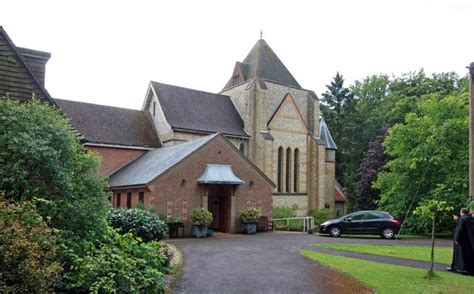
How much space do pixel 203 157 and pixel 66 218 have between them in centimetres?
1809

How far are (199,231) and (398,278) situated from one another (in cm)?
1464

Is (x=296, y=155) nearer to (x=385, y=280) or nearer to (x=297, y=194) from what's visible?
(x=297, y=194)

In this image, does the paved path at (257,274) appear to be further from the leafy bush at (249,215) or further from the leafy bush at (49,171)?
the leafy bush at (249,215)

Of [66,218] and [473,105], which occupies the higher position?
[473,105]

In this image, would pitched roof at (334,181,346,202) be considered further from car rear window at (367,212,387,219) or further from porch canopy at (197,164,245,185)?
porch canopy at (197,164,245,185)

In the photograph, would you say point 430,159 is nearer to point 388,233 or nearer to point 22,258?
point 388,233

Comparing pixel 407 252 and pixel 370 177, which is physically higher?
pixel 370 177

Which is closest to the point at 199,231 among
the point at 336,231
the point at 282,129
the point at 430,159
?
the point at 336,231

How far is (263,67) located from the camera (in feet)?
→ 142

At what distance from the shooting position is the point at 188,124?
1431 inches

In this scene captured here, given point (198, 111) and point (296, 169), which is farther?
point (296, 169)

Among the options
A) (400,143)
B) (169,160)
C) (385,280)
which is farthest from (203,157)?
(385,280)

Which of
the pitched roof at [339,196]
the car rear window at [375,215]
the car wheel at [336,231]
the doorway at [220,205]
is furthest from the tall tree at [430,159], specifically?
the pitched roof at [339,196]

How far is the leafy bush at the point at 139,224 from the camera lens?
1540cm
